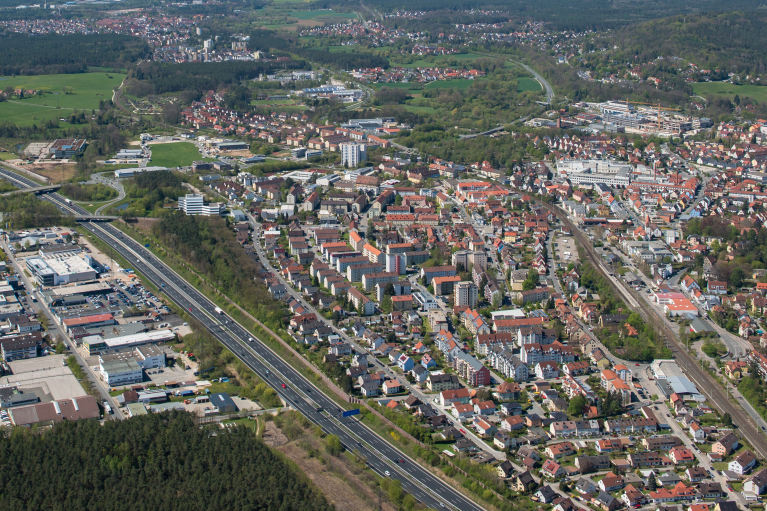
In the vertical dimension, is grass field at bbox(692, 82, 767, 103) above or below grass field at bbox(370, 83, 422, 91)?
above

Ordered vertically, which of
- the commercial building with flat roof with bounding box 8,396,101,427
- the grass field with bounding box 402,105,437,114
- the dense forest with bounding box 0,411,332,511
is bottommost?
the grass field with bounding box 402,105,437,114

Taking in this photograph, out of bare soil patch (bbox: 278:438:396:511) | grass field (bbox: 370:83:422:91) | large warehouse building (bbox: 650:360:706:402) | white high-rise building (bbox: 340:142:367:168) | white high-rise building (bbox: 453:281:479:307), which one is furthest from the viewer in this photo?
grass field (bbox: 370:83:422:91)

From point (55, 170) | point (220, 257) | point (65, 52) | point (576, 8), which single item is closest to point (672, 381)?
point (220, 257)

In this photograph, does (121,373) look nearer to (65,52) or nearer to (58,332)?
(58,332)

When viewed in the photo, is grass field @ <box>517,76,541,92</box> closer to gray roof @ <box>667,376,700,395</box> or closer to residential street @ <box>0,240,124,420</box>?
residential street @ <box>0,240,124,420</box>

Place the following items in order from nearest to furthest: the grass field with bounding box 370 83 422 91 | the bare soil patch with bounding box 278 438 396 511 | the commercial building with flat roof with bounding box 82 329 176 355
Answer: the bare soil patch with bounding box 278 438 396 511 < the commercial building with flat roof with bounding box 82 329 176 355 < the grass field with bounding box 370 83 422 91

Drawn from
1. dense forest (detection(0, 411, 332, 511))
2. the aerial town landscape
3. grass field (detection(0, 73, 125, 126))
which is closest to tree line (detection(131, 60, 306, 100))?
the aerial town landscape

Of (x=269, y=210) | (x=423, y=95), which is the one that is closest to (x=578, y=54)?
(x=423, y=95)

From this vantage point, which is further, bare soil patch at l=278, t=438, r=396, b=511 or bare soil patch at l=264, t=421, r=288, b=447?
bare soil patch at l=264, t=421, r=288, b=447
